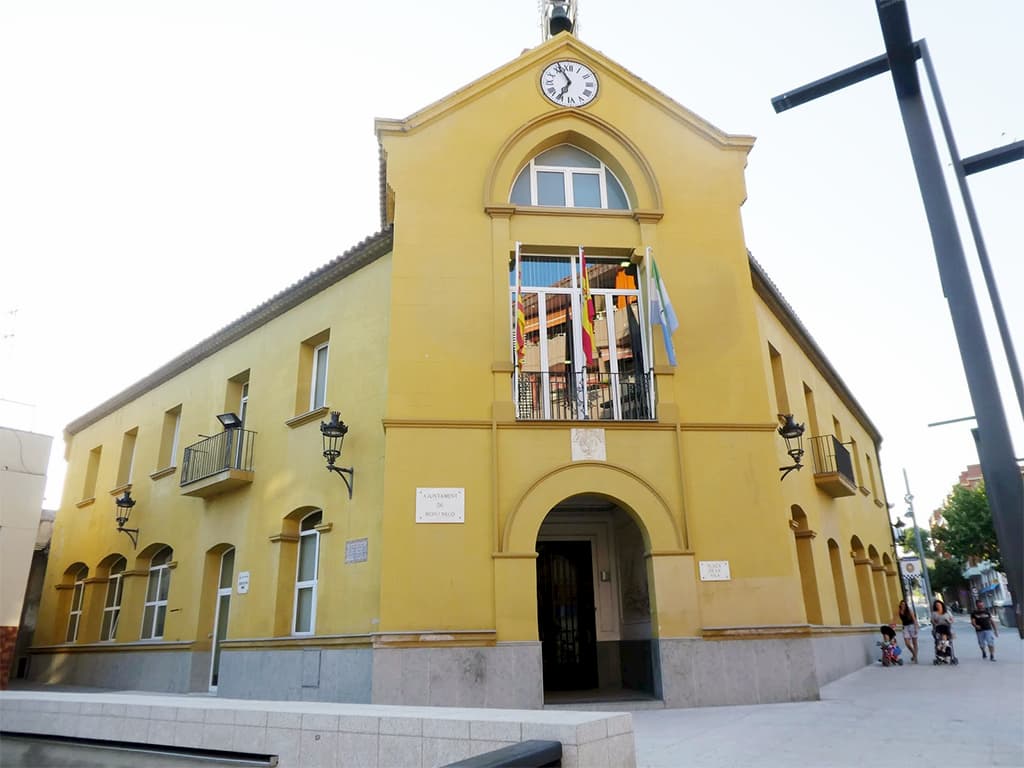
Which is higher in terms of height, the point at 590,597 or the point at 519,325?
the point at 519,325

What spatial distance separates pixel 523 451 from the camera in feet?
36.9

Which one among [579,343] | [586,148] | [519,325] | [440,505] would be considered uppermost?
[586,148]

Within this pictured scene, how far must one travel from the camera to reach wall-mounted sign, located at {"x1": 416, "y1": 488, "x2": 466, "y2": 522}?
1083 cm

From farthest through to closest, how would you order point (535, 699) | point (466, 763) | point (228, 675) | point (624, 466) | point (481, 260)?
1. point (228, 675)
2. point (481, 260)
3. point (624, 466)
4. point (535, 699)
5. point (466, 763)

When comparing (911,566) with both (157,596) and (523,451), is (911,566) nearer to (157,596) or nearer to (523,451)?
(523,451)

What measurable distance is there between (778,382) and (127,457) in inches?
652

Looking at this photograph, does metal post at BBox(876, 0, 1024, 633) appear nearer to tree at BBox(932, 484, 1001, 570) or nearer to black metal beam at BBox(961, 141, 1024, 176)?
black metal beam at BBox(961, 141, 1024, 176)

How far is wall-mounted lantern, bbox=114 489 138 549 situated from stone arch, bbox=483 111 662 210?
11956 millimetres

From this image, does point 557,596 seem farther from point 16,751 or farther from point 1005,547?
point 1005,547

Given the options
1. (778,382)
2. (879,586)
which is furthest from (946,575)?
(778,382)

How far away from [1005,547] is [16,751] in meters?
9.42

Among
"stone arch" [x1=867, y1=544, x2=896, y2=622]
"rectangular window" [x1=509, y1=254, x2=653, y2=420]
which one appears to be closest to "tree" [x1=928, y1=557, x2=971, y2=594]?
"stone arch" [x1=867, y1=544, x2=896, y2=622]

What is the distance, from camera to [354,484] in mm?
11844

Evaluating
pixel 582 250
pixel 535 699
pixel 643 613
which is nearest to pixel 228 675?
pixel 535 699
